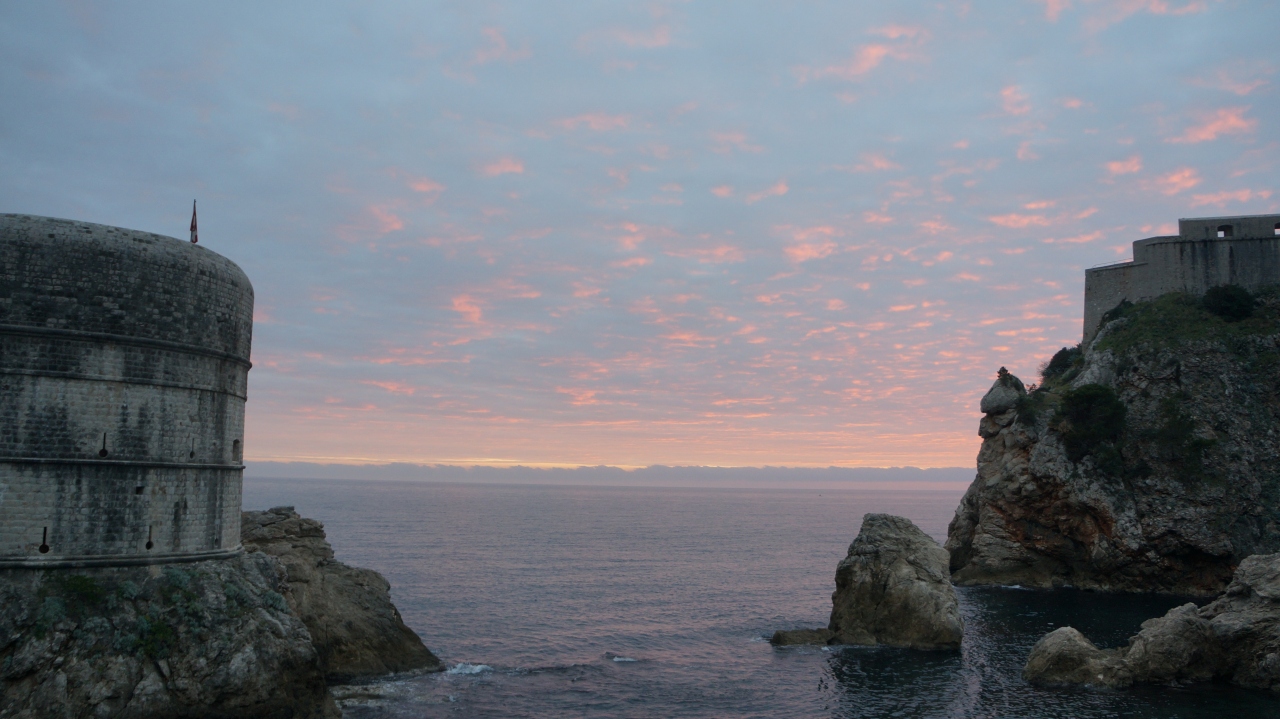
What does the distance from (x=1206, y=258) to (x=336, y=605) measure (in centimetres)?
7141

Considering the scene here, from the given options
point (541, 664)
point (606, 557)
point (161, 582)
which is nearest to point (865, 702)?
point (541, 664)

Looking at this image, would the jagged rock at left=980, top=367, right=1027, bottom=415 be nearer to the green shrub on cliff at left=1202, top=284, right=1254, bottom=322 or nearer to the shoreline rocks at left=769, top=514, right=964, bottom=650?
the green shrub on cliff at left=1202, top=284, right=1254, bottom=322

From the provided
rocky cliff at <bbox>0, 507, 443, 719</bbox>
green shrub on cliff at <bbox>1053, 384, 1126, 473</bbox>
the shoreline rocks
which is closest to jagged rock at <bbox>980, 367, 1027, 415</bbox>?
green shrub on cliff at <bbox>1053, 384, 1126, 473</bbox>

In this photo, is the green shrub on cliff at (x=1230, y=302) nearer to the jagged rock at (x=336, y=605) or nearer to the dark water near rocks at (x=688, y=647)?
the dark water near rocks at (x=688, y=647)

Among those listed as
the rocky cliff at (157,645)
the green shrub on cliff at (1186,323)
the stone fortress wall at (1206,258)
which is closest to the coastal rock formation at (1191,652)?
the rocky cliff at (157,645)

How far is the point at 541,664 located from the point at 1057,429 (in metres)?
43.8

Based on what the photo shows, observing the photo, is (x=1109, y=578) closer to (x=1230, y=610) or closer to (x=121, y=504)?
(x=1230, y=610)

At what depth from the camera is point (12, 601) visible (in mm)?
22125

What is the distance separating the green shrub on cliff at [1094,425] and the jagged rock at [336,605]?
159 feet

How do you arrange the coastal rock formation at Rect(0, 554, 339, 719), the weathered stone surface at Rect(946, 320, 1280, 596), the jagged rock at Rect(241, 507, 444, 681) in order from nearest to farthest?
1. the coastal rock formation at Rect(0, 554, 339, 719)
2. the jagged rock at Rect(241, 507, 444, 681)
3. the weathered stone surface at Rect(946, 320, 1280, 596)

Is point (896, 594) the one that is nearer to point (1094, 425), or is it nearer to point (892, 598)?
point (892, 598)

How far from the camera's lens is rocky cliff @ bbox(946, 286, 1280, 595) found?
5259cm

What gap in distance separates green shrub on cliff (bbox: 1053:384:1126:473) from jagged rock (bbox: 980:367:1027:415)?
14.4 ft

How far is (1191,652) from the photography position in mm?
32344
